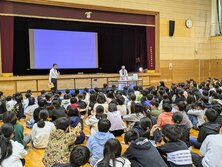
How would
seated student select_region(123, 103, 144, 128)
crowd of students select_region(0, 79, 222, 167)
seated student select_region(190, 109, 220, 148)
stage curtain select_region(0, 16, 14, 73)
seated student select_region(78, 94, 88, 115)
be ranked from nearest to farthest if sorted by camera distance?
crowd of students select_region(0, 79, 222, 167) < seated student select_region(190, 109, 220, 148) < seated student select_region(123, 103, 144, 128) < seated student select_region(78, 94, 88, 115) < stage curtain select_region(0, 16, 14, 73)

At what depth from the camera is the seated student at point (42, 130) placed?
12.7 feet

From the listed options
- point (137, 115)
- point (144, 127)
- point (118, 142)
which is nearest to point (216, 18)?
point (137, 115)

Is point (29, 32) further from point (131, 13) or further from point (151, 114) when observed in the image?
point (151, 114)

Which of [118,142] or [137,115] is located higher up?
[118,142]

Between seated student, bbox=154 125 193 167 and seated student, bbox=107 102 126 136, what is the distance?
6.35ft

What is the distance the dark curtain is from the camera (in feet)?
38.7

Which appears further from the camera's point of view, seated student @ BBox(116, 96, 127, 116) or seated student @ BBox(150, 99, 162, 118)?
seated student @ BBox(116, 96, 127, 116)

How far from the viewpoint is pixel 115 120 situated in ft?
14.4

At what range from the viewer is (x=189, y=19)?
44.6 feet

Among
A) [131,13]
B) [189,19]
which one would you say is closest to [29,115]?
[131,13]

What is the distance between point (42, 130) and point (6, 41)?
22.7 feet

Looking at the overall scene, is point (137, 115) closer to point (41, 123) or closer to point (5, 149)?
point (41, 123)

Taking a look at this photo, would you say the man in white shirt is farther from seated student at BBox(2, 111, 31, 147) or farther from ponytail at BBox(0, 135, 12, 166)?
ponytail at BBox(0, 135, 12, 166)

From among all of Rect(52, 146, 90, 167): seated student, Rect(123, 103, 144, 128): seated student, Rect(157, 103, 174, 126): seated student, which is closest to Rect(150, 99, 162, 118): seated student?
Rect(123, 103, 144, 128): seated student
